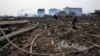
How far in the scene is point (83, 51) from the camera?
26.3ft

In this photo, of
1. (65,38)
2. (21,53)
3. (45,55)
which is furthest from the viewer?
(65,38)

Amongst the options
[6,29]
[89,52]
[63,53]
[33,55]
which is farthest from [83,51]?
[6,29]

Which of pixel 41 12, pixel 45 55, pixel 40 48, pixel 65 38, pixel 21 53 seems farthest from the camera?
pixel 41 12

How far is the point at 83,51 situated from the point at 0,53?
3.48 meters

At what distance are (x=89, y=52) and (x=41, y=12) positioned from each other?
62846 mm

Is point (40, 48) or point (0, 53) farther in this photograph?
point (40, 48)

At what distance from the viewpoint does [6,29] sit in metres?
12.0

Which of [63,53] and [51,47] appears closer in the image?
[63,53]

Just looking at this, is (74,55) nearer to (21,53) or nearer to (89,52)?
(89,52)

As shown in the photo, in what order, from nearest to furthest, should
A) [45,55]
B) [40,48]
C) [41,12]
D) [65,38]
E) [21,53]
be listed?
[45,55] → [21,53] → [40,48] → [65,38] → [41,12]

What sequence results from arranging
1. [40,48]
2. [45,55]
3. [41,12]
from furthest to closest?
1. [41,12]
2. [40,48]
3. [45,55]

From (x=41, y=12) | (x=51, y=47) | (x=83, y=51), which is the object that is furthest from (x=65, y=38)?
(x=41, y=12)

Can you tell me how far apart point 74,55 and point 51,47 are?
1.57m

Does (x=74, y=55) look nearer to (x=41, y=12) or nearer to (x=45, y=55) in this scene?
(x=45, y=55)
